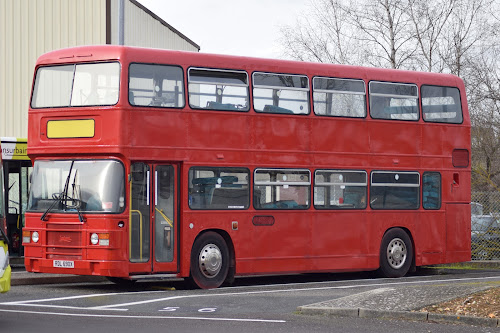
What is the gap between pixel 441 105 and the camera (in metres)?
23.0

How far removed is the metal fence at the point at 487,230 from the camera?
26766 millimetres

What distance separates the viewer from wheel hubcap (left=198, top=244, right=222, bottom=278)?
62.7 ft

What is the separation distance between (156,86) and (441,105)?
7.31m

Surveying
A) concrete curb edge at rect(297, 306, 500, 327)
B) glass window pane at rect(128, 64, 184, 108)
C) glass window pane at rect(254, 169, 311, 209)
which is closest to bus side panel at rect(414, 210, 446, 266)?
glass window pane at rect(254, 169, 311, 209)

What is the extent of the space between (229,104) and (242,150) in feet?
A: 2.94

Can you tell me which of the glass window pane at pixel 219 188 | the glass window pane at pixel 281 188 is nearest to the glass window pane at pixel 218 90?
the glass window pane at pixel 219 188

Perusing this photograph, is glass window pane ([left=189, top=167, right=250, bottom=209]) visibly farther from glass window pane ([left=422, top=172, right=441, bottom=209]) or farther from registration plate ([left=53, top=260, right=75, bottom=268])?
glass window pane ([left=422, top=172, right=441, bottom=209])

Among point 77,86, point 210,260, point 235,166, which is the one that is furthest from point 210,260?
point 77,86

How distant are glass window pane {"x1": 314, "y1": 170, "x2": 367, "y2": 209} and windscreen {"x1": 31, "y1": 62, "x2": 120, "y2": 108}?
189 inches

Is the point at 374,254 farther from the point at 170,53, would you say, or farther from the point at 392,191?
the point at 170,53

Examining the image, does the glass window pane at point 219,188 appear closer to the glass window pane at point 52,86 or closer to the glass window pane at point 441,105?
the glass window pane at point 52,86

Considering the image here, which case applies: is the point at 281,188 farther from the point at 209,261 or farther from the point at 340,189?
the point at 209,261

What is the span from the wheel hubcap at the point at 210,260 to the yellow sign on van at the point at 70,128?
9.80 feet

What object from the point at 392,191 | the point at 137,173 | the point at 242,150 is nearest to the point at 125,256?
the point at 137,173
